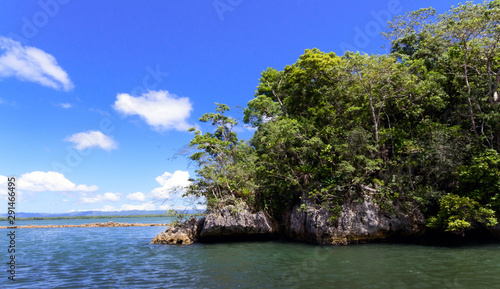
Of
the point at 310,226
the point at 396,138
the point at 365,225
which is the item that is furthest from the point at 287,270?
the point at 396,138

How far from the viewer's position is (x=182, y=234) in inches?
831

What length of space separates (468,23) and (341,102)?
845cm

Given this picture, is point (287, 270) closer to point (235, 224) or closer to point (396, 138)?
point (235, 224)

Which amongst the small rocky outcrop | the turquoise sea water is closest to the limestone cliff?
the small rocky outcrop

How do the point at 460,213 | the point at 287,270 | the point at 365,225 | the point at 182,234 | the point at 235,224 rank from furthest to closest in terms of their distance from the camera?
the point at 182,234 < the point at 235,224 < the point at 365,225 < the point at 460,213 < the point at 287,270

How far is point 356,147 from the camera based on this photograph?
17.2 m

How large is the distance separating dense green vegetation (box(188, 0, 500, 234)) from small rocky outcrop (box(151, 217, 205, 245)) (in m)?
2.47

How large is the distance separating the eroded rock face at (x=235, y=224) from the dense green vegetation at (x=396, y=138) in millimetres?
956

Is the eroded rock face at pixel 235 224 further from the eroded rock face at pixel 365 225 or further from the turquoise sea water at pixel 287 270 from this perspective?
the turquoise sea water at pixel 287 270

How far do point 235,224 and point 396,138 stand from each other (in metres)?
12.7

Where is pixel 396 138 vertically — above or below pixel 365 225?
above

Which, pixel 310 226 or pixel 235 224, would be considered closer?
pixel 310 226

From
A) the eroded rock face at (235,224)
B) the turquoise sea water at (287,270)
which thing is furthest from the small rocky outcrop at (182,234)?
the turquoise sea water at (287,270)

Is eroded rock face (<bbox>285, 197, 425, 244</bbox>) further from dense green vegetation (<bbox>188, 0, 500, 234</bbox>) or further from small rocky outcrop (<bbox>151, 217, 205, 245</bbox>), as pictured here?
small rocky outcrop (<bbox>151, 217, 205, 245</bbox>)
